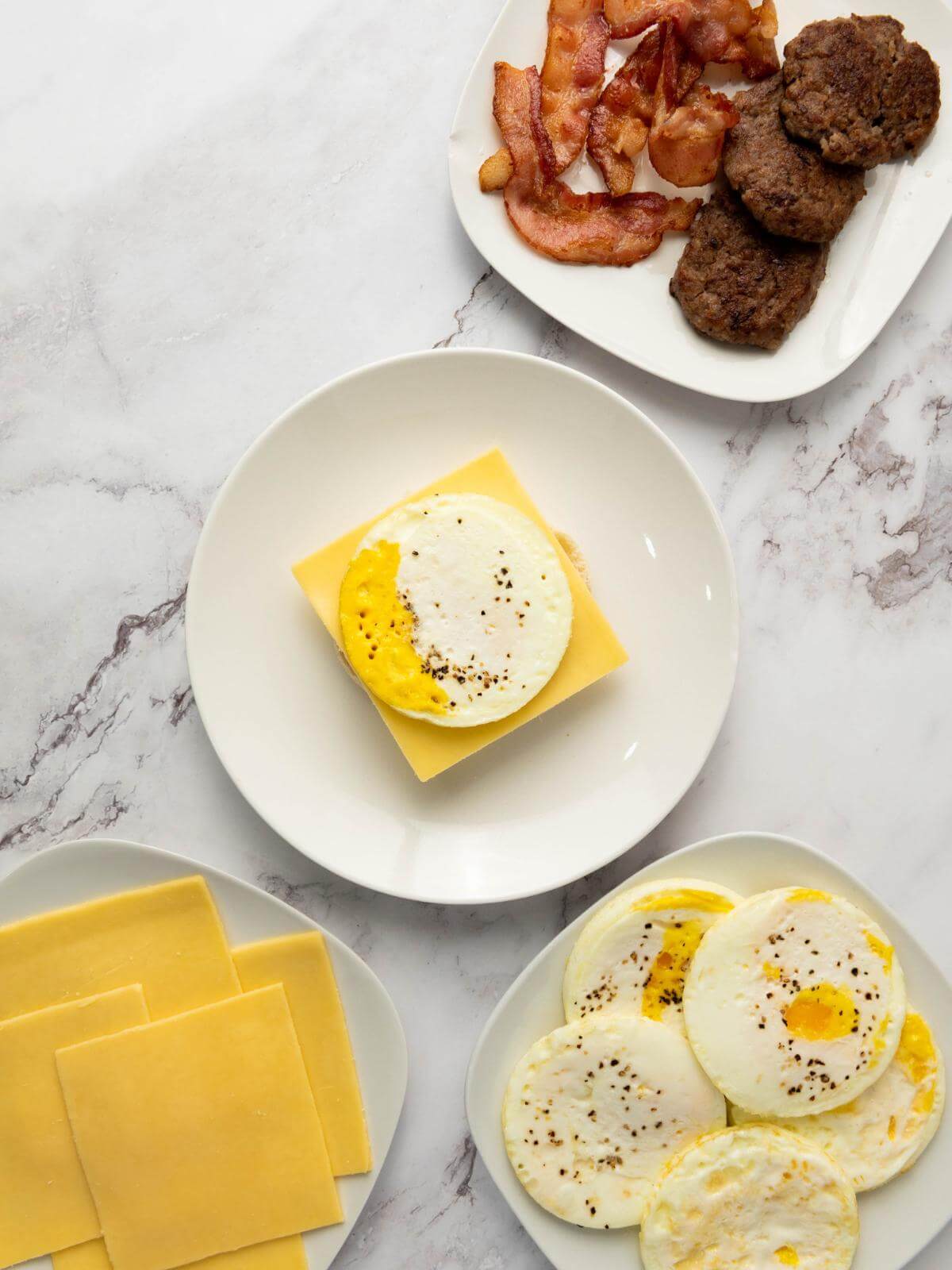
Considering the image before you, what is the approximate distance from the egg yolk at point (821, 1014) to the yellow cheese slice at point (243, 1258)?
4.60 ft

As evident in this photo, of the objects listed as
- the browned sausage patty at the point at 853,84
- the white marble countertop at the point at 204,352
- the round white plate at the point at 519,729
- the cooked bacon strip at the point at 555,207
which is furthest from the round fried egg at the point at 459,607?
the browned sausage patty at the point at 853,84

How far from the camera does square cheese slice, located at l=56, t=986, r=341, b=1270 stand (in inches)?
96.3

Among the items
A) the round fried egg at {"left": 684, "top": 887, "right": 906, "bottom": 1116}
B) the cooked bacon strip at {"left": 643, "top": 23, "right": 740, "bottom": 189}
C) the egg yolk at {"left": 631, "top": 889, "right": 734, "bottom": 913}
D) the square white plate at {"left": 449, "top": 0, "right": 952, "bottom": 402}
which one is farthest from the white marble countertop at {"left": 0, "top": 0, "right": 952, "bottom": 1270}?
the cooked bacon strip at {"left": 643, "top": 23, "right": 740, "bottom": 189}

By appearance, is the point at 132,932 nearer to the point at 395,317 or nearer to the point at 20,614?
the point at 20,614

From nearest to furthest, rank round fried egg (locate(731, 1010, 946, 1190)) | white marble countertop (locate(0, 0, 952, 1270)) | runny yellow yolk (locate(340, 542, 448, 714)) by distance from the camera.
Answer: runny yellow yolk (locate(340, 542, 448, 714))
round fried egg (locate(731, 1010, 946, 1190))
white marble countertop (locate(0, 0, 952, 1270))

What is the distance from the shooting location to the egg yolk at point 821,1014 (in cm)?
243

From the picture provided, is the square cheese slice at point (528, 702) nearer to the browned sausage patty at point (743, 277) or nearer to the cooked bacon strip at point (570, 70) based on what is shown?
the browned sausage patty at point (743, 277)

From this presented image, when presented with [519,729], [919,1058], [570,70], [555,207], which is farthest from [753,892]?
[570,70]

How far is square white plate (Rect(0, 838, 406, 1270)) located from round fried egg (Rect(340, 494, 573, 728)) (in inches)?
25.9

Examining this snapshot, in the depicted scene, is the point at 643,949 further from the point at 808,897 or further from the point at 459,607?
the point at 459,607

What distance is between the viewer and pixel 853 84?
2.39 metres

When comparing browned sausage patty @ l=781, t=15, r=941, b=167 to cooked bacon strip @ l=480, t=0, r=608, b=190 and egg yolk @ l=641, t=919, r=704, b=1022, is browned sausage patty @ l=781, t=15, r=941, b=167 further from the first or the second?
egg yolk @ l=641, t=919, r=704, b=1022

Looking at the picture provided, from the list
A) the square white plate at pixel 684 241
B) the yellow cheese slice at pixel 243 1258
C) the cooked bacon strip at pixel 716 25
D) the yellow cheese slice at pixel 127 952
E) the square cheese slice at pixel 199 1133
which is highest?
the cooked bacon strip at pixel 716 25

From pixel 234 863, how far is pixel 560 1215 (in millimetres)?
1214
